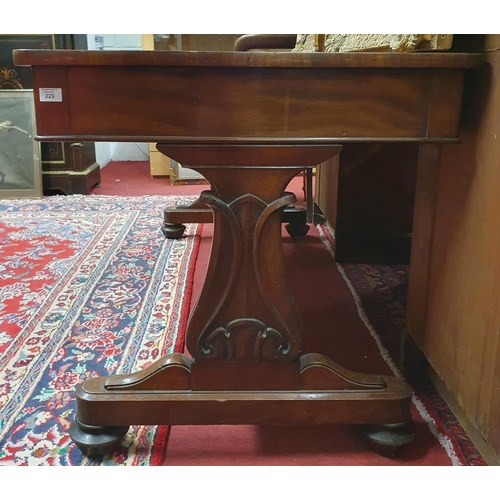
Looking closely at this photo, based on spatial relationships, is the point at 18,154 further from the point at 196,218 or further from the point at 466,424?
the point at 466,424

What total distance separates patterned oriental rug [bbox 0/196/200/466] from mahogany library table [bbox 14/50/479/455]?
0.11 meters

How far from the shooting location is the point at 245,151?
89cm

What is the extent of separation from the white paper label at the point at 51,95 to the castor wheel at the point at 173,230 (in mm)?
1498

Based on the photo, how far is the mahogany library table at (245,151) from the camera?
0.83m

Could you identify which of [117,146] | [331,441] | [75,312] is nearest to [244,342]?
[331,441]

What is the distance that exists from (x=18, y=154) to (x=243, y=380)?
2.57m

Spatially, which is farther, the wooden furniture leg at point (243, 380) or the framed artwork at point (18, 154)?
the framed artwork at point (18, 154)

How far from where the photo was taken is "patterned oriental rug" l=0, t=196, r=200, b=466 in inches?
41.7

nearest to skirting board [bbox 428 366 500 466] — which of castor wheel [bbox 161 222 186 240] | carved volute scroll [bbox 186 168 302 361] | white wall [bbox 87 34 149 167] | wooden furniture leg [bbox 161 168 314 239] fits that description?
carved volute scroll [bbox 186 168 302 361]

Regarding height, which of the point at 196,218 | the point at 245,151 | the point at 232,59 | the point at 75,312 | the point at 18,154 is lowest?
the point at 75,312

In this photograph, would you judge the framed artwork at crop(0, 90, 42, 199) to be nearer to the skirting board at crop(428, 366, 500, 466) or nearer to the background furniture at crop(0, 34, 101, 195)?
the background furniture at crop(0, 34, 101, 195)

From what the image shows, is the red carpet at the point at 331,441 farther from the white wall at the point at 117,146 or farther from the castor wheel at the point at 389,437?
the white wall at the point at 117,146

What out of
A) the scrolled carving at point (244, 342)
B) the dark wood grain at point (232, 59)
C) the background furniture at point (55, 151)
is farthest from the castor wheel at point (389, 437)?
the background furniture at point (55, 151)

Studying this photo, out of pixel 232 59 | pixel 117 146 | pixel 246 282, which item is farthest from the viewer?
pixel 117 146
